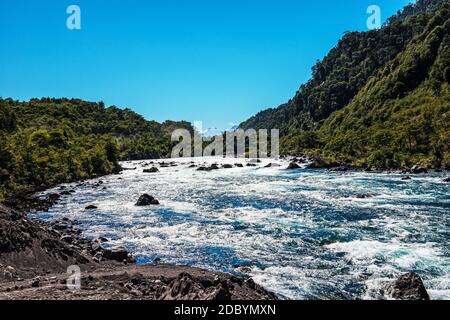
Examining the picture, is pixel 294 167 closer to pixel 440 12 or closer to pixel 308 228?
pixel 308 228

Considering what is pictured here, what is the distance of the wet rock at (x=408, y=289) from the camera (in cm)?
1714

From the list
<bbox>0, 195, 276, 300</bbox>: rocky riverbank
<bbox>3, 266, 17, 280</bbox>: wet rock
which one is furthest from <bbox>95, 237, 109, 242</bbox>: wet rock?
<bbox>3, 266, 17, 280</bbox>: wet rock

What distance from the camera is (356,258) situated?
941 inches

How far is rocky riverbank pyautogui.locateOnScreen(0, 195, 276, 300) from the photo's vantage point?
44.5 ft

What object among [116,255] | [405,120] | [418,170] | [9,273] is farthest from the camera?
[405,120]

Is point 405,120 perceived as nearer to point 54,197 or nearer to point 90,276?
point 54,197

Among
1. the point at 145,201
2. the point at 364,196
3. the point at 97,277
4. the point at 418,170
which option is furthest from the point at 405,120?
the point at 97,277

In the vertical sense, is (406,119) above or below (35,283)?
above

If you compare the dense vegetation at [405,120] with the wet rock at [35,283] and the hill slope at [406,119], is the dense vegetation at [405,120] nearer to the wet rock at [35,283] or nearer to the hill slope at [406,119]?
the hill slope at [406,119]

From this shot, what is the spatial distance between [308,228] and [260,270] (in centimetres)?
1135

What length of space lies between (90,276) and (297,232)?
18413 millimetres

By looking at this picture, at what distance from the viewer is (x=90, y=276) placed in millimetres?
16984

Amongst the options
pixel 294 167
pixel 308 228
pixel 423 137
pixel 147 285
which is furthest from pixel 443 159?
pixel 147 285

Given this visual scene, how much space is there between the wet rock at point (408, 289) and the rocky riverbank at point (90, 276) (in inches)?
225
